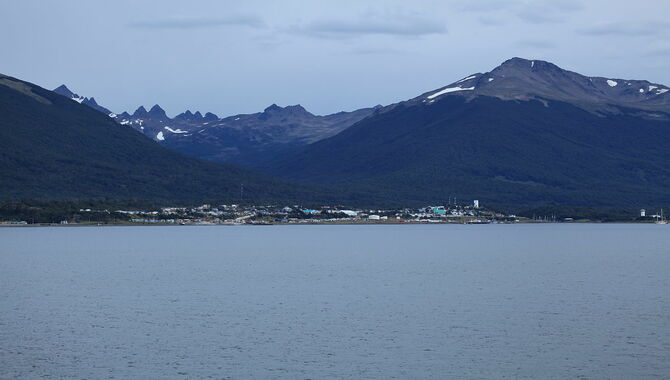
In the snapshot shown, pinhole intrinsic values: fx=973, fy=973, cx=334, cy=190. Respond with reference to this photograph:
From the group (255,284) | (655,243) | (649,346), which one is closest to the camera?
(649,346)

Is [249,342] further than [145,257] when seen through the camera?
No

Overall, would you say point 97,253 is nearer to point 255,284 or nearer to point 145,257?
point 145,257

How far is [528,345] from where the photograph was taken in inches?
1761

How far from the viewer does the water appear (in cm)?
4047

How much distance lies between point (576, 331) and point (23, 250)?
85448 millimetres

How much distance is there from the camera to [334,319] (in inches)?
2100

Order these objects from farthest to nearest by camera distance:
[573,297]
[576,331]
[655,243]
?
[655,243], [573,297], [576,331]

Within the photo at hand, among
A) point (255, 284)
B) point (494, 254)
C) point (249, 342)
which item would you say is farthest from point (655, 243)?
point (249, 342)

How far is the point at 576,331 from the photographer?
159 feet

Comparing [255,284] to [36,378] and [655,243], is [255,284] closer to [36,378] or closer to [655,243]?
[36,378]

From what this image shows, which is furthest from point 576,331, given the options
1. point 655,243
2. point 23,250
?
point 655,243

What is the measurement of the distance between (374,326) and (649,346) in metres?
13.9

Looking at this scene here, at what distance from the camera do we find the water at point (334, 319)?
40.5 m

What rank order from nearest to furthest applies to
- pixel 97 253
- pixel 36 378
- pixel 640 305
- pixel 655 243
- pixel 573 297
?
pixel 36 378
pixel 640 305
pixel 573 297
pixel 97 253
pixel 655 243
